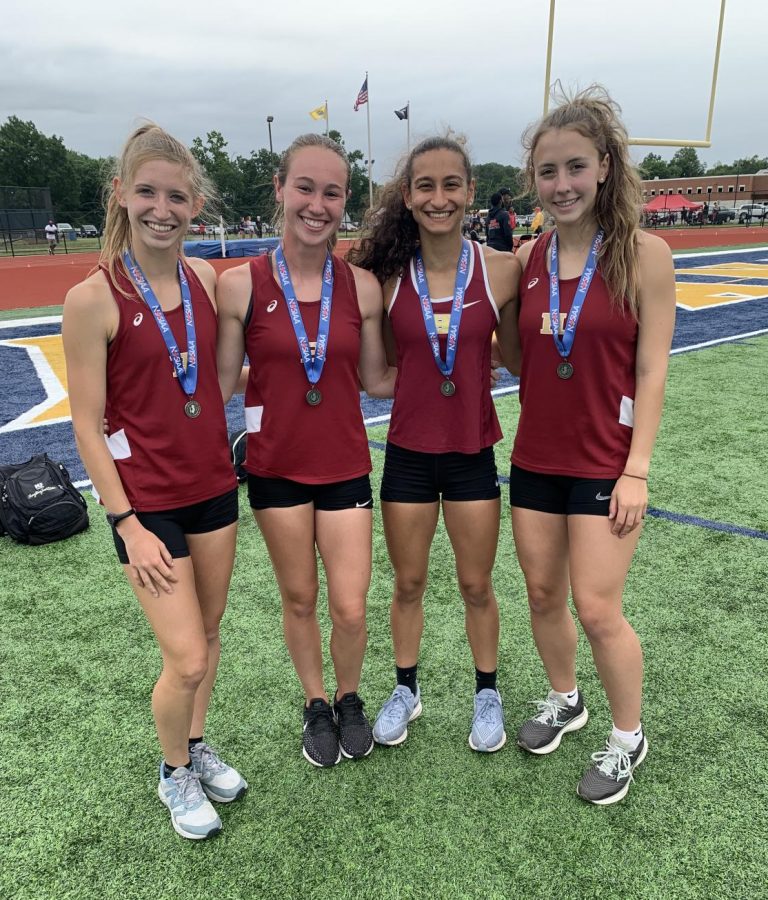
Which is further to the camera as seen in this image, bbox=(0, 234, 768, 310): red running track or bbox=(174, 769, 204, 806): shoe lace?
bbox=(0, 234, 768, 310): red running track

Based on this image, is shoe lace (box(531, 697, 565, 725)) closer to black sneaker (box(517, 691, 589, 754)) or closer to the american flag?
black sneaker (box(517, 691, 589, 754))

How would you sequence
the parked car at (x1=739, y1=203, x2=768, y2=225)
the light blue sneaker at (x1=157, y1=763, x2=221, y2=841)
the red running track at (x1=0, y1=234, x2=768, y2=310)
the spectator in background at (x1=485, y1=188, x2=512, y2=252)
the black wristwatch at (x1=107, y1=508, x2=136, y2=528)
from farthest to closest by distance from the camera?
the parked car at (x1=739, y1=203, x2=768, y2=225)
the red running track at (x1=0, y1=234, x2=768, y2=310)
the spectator in background at (x1=485, y1=188, x2=512, y2=252)
the light blue sneaker at (x1=157, y1=763, x2=221, y2=841)
the black wristwatch at (x1=107, y1=508, x2=136, y2=528)

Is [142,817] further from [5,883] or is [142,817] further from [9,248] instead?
[9,248]

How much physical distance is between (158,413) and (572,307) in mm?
1258

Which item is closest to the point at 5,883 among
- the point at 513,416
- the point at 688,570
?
the point at 688,570

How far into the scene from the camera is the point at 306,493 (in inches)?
91.4

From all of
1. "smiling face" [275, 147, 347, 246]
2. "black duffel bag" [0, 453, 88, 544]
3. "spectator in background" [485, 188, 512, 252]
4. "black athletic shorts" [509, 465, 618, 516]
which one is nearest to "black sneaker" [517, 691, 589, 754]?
"black athletic shorts" [509, 465, 618, 516]

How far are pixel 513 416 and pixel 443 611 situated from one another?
350cm

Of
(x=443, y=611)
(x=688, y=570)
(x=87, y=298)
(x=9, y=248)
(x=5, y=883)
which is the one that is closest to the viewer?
(x=87, y=298)

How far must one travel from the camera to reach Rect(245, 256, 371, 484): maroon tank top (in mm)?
2213

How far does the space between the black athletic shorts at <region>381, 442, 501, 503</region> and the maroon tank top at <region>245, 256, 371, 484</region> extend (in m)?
0.17

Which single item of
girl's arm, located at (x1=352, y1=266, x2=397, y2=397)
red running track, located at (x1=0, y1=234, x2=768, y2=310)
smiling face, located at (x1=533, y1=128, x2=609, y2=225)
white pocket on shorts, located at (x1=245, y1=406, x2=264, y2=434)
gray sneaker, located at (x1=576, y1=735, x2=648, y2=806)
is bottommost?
gray sneaker, located at (x1=576, y1=735, x2=648, y2=806)

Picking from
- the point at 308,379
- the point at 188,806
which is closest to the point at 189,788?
the point at 188,806

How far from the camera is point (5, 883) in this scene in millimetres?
2053
